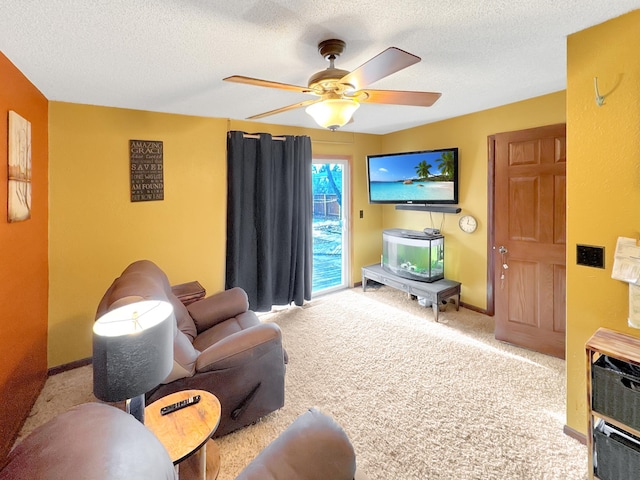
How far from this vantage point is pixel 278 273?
4.12 metres

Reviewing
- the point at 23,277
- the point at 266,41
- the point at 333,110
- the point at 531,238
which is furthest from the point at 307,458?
the point at 531,238

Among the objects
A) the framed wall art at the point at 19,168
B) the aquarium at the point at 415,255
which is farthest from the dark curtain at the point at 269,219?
the framed wall art at the point at 19,168

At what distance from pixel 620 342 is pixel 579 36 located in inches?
64.3

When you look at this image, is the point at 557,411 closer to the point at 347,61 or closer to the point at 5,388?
the point at 347,61

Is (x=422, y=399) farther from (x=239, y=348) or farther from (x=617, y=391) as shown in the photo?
(x=239, y=348)

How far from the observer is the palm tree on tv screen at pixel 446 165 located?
12.8ft

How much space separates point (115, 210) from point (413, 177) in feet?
11.3

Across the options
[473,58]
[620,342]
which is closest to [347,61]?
[473,58]

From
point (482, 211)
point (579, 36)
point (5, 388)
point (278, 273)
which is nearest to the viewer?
point (579, 36)

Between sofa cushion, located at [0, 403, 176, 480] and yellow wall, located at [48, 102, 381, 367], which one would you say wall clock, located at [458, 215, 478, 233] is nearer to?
yellow wall, located at [48, 102, 381, 367]

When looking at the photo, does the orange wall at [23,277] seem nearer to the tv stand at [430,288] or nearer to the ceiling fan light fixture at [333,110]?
the ceiling fan light fixture at [333,110]

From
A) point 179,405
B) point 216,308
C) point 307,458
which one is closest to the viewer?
point 307,458

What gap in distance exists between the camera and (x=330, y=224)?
507cm

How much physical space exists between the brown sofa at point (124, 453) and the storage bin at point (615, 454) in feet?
4.57
